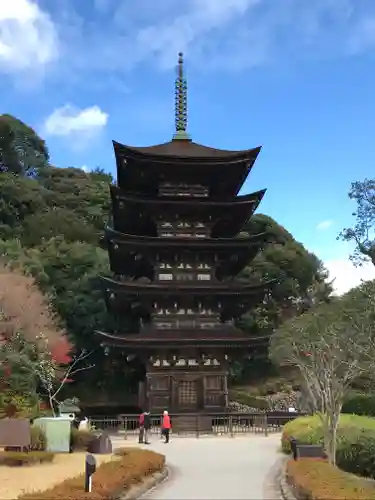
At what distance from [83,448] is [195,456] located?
4522 mm

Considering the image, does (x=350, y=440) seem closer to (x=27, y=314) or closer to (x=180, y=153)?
(x=180, y=153)

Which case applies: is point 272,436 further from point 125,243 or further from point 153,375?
point 125,243

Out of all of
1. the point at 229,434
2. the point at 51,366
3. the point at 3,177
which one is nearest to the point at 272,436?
the point at 229,434

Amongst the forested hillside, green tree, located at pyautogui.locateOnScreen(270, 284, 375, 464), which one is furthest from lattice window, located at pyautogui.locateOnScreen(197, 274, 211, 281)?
green tree, located at pyautogui.locateOnScreen(270, 284, 375, 464)

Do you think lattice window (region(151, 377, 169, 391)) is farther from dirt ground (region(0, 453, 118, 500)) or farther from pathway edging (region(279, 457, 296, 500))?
pathway edging (region(279, 457, 296, 500))

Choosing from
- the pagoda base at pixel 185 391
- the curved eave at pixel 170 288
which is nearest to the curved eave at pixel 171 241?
the curved eave at pixel 170 288

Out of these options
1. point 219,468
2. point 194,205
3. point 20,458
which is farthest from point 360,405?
point 20,458

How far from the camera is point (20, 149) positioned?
85312 mm

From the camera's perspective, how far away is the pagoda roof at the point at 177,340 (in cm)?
2866

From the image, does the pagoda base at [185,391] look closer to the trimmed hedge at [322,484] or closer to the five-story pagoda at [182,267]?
the five-story pagoda at [182,267]

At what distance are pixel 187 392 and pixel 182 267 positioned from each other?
7.01 metres

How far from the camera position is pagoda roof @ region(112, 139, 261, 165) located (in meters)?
31.6

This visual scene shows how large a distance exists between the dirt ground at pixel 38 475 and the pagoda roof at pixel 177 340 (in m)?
10.4

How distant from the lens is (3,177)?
6950 cm
